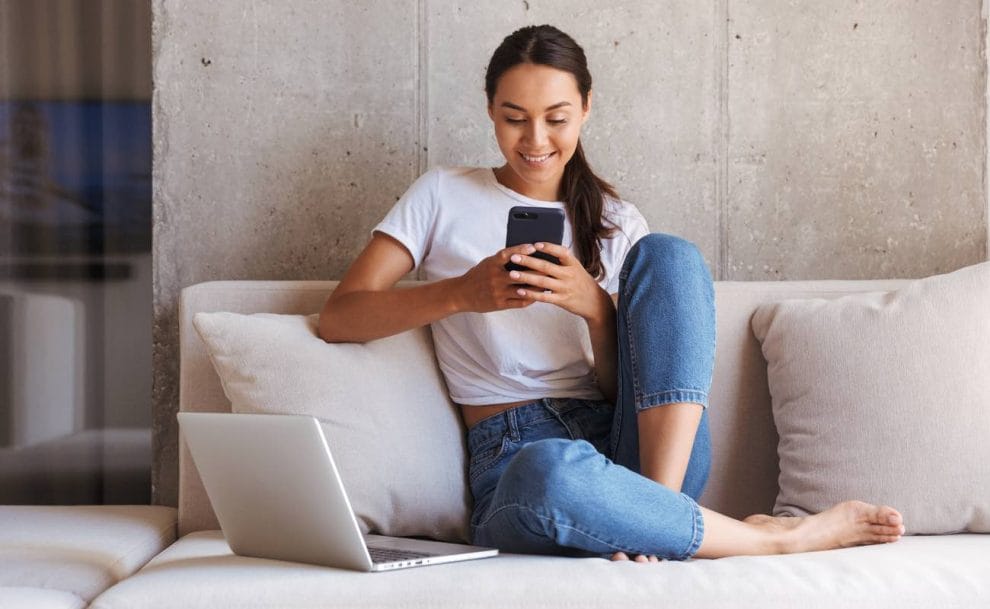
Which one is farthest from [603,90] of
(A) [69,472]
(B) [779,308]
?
(A) [69,472]

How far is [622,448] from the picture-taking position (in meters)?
1.95

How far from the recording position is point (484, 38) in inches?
102

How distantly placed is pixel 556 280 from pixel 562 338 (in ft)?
0.81

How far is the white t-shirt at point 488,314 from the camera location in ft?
6.95

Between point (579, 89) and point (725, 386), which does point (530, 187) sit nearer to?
point (579, 89)

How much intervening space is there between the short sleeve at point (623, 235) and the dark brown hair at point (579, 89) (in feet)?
0.10

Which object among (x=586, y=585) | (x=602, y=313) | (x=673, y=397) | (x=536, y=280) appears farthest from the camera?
(x=602, y=313)

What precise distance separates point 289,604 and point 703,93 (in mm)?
1651

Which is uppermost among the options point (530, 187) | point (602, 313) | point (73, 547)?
point (530, 187)

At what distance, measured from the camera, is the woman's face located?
2.14 metres

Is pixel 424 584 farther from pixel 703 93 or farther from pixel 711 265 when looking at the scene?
pixel 703 93

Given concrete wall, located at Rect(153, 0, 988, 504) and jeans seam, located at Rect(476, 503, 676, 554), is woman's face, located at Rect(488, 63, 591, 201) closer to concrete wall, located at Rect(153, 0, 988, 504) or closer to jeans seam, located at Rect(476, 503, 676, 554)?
concrete wall, located at Rect(153, 0, 988, 504)

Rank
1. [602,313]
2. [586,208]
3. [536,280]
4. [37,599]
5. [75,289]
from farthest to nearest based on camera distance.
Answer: [75,289] → [586,208] → [602,313] → [536,280] → [37,599]

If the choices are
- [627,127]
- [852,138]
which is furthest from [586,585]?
[852,138]
